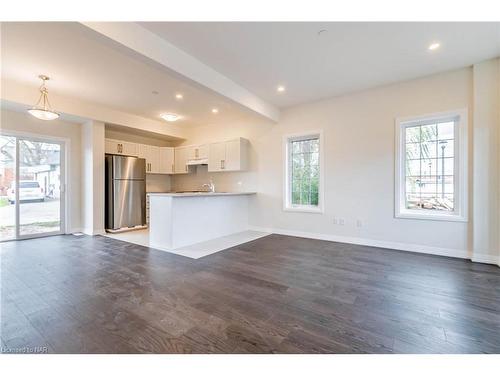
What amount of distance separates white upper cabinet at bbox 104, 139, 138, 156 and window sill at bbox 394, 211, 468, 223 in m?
6.43

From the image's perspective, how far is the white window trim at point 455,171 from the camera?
3391 millimetres

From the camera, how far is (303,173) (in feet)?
16.9

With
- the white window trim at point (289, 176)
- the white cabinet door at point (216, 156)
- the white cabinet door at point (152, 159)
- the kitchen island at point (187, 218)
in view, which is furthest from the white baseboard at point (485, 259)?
the white cabinet door at point (152, 159)

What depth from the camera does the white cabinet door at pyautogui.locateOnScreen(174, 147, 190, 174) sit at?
22.2 feet

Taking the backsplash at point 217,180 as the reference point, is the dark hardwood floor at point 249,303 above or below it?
below

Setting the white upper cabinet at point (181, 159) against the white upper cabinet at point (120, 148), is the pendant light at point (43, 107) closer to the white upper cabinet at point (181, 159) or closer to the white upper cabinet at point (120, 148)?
the white upper cabinet at point (120, 148)

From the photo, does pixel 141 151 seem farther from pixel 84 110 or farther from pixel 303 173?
pixel 303 173

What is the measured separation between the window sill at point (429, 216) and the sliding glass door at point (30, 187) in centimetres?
718

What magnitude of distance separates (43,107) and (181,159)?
3275mm

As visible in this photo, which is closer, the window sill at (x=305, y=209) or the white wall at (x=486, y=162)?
the white wall at (x=486, y=162)

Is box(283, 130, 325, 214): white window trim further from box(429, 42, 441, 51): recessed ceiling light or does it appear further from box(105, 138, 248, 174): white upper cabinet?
box(429, 42, 441, 51): recessed ceiling light

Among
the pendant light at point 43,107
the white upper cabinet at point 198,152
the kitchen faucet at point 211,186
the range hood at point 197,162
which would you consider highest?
the pendant light at point 43,107

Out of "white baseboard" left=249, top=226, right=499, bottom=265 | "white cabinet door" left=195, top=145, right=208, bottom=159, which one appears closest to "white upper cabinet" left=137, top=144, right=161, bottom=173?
"white cabinet door" left=195, top=145, right=208, bottom=159
